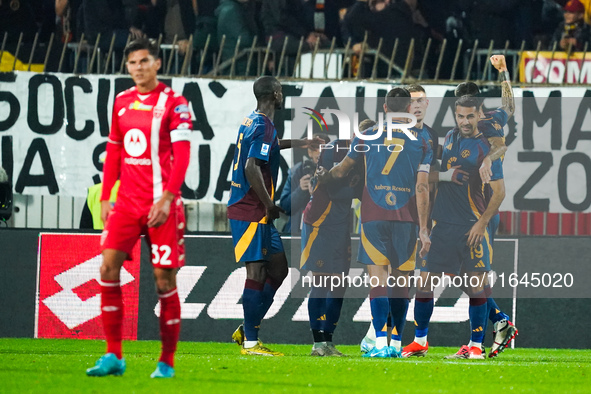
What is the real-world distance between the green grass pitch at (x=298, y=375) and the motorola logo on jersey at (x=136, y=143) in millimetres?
1346

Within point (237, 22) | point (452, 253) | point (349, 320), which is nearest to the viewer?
point (452, 253)

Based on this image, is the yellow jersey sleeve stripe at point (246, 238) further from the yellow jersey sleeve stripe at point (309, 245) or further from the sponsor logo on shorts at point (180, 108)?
the sponsor logo on shorts at point (180, 108)

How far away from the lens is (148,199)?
6309mm

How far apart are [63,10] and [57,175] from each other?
3.02 metres

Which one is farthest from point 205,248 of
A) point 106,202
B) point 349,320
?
point 106,202

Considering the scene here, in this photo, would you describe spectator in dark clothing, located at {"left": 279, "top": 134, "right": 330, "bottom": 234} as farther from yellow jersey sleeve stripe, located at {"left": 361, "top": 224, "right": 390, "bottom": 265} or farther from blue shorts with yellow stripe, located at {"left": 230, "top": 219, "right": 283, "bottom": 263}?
blue shorts with yellow stripe, located at {"left": 230, "top": 219, "right": 283, "bottom": 263}

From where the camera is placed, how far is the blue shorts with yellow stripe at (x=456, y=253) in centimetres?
919

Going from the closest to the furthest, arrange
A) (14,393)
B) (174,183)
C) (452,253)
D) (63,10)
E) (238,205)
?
(14,393)
(174,183)
(238,205)
(452,253)
(63,10)

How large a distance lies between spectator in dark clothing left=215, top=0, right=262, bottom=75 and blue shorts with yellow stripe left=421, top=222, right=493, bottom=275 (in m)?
3.92

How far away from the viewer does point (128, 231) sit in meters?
6.28

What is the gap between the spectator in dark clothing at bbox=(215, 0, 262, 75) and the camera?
12.5m

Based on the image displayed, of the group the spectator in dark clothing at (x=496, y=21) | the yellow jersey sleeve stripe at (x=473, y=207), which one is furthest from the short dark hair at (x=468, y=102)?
the spectator in dark clothing at (x=496, y=21)

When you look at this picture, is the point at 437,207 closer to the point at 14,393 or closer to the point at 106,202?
the point at 106,202

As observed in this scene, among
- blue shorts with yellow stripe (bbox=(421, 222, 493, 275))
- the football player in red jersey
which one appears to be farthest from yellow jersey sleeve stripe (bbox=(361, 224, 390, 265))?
the football player in red jersey
